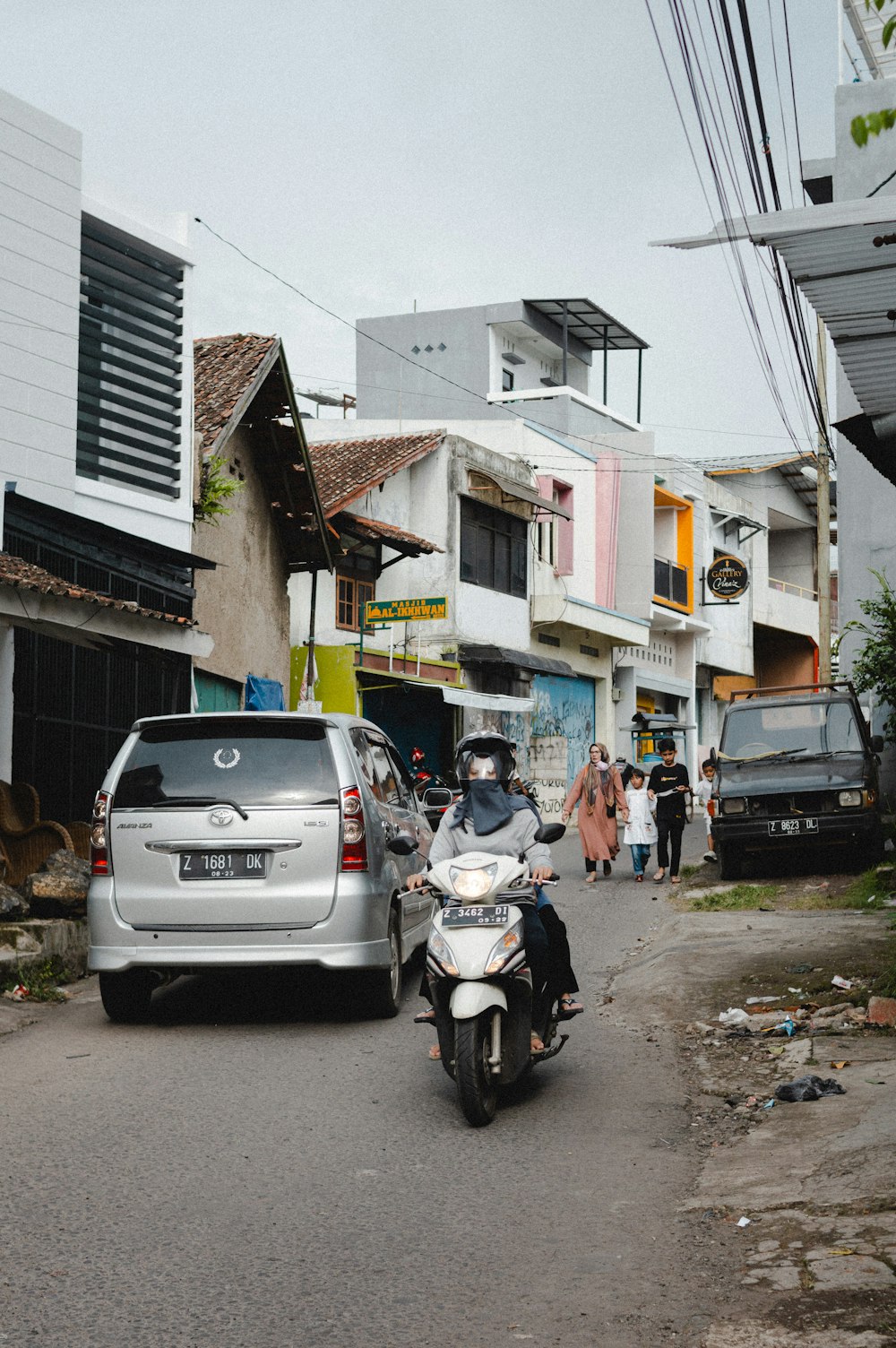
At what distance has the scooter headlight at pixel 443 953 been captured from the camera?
22.5 ft

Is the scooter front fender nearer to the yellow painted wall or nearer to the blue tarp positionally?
the blue tarp

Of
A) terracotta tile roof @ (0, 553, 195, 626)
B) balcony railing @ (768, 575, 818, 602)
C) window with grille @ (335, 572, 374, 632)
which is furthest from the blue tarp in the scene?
balcony railing @ (768, 575, 818, 602)

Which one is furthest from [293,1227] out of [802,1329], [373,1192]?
[802,1329]

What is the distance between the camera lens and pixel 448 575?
107 ft

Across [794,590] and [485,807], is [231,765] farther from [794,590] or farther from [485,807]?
[794,590]

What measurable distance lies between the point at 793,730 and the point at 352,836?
36.3 feet

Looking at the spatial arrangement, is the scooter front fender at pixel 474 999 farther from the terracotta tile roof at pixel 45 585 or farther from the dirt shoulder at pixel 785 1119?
the terracotta tile roof at pixel 45 585

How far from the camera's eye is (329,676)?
1096 inches

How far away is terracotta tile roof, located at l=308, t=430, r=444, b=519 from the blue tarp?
499 centimetres

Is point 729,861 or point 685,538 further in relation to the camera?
point 685,538

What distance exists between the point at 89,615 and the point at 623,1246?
27.7 ft

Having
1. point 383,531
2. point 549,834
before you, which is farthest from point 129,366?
point 549,834

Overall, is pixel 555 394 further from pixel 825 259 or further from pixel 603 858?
pixel 825 259

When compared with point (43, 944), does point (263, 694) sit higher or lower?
higher
